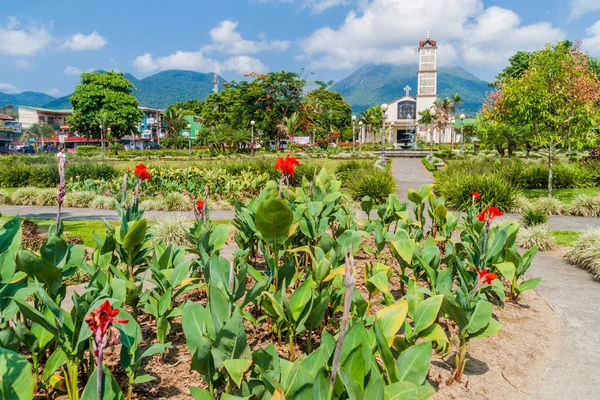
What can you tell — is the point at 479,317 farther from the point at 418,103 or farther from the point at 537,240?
the point at 418,103

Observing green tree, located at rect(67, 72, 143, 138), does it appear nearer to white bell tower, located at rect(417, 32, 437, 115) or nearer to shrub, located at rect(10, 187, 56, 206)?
shrub, located at rect(10, 187, 56, 206)

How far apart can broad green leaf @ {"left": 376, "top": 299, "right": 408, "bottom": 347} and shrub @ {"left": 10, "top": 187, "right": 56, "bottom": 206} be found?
510 inches

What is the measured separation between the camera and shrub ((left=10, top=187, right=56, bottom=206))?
12758 mm

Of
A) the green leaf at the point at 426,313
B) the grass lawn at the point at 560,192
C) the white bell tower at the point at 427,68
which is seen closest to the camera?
the green leaf at the point at 426,313

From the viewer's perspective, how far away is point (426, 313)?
2.53 metres

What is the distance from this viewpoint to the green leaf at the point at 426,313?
8.16ft

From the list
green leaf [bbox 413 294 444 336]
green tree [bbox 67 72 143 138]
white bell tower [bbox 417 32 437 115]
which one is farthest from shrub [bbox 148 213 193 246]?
white bell tower [bbox 417 32 437 115]

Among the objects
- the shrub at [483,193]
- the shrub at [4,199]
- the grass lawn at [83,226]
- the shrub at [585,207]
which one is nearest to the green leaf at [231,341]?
the grass lawn at [83,226]

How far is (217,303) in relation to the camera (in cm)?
196

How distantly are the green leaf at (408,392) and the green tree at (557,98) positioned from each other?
13.2 m

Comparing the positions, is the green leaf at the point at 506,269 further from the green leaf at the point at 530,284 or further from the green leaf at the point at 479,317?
the green leaf at the point at 479,317

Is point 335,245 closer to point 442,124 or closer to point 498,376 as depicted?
point 498,376

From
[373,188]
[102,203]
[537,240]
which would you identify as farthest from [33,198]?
[537,240]

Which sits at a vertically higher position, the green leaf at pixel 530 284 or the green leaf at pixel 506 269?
the green leaf at pixel 506 269
